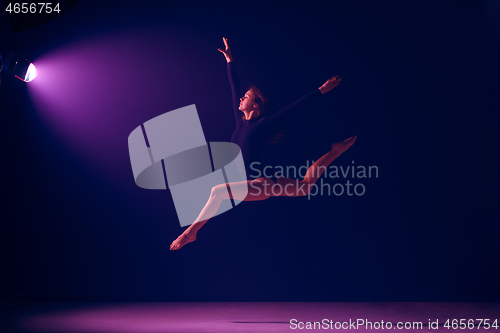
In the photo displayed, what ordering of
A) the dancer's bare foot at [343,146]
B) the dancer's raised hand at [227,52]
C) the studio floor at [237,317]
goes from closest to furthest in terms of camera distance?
1. the studio floor at [237,317]
2. the dancer's bare foot at [343,146]
3. the dancer's raised hand at [227,52]

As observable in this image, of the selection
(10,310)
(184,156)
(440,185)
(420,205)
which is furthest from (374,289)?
(10,310)

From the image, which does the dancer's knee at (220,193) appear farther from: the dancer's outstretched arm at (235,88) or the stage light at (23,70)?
the stage light at (23,70)

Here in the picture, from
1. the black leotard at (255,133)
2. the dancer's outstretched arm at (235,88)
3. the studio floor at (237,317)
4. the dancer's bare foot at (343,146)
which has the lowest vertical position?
the studio floor at (237,317)

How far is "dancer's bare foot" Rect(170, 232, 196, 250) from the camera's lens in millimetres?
4414

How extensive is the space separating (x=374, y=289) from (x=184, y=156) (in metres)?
2.45

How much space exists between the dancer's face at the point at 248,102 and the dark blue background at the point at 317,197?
171 millimetres

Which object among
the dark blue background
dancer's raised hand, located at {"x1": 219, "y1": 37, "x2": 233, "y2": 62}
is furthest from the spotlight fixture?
dancer's raised hand, located at {"x1": 219, "y1": 37, "x2": 233, "y2": 62}

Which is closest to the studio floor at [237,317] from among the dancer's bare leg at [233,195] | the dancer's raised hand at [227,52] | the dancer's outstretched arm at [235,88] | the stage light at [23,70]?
the dancer's bare leg at [233,195]

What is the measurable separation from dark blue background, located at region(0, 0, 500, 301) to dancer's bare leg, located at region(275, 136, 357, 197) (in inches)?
3.4

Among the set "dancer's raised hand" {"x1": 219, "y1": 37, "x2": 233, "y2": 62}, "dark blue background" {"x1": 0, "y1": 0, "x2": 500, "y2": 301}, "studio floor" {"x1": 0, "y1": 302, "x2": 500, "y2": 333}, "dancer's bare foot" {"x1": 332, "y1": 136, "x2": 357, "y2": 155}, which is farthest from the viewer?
"dancer's raised hand" {"x1": 219, "y1": 37, "x2": 233, "y2": 62}

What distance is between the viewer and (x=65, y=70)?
4848 mm

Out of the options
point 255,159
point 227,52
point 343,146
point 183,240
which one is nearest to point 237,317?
point 183,240

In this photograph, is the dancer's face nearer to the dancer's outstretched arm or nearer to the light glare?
the dancer's outstretched arm

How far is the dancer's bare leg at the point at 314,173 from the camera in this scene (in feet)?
14.4
